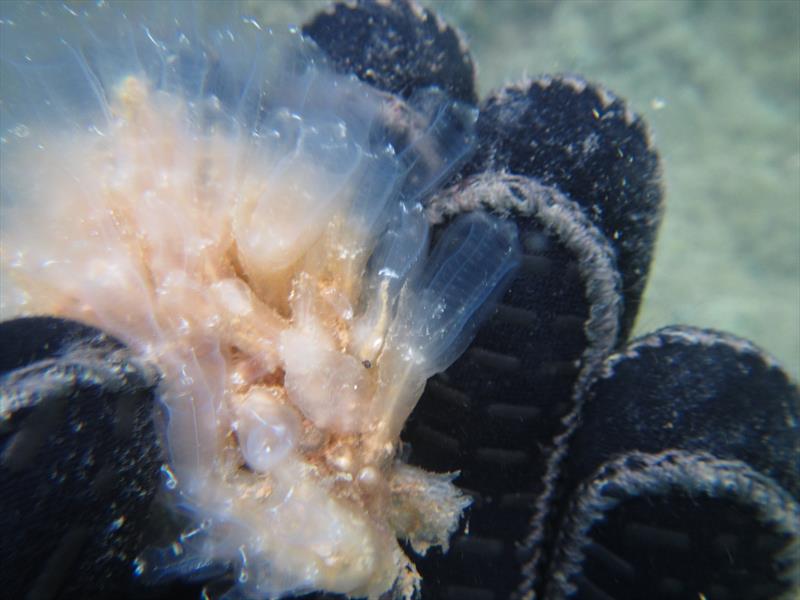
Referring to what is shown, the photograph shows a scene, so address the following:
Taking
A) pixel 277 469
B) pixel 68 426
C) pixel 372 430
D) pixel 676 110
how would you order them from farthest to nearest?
pixel 676 110
pixel 372 430
pixel 277 469
pixel 68 426

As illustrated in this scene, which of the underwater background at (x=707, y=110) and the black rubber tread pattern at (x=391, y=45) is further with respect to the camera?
the underwater background at (x=707, y=110)

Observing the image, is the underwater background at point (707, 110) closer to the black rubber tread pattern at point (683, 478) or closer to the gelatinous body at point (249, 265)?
the black rubber tread pattern at point (683, 478)

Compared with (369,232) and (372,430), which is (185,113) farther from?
(372,430)

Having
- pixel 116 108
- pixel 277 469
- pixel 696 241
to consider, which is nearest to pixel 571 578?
pixel 277 469

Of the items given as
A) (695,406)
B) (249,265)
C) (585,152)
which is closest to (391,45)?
(585,152)

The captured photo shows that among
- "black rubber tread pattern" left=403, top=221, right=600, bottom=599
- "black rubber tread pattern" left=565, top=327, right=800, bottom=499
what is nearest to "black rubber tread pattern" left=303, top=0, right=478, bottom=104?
"black rubber tread pattern" left=403, top=221, right=600, bottom=599

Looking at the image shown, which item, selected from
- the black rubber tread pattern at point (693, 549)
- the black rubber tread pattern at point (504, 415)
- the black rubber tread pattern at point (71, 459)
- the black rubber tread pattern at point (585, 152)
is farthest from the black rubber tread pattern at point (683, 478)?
the black rubber tread pattern at point (71, 459)

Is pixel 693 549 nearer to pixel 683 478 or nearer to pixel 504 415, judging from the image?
pixel 683 478

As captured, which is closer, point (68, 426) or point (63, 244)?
point (68, 426)
